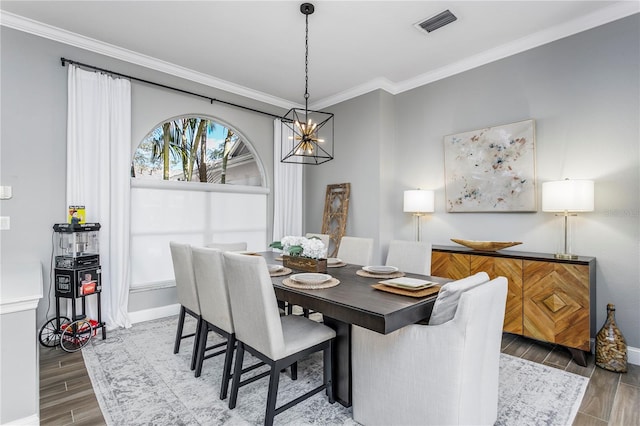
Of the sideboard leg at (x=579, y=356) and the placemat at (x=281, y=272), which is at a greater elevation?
the placemat at (x=281, y=272)

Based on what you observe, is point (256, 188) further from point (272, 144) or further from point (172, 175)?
point (172, 175)

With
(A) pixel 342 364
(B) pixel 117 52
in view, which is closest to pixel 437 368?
(A) pixel 342 364

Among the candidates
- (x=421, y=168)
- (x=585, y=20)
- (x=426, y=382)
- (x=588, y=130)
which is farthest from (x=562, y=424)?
(x=585, y=20)

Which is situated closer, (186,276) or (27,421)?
(27,421)

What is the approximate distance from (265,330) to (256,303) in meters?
0.15

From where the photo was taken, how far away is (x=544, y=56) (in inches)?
123

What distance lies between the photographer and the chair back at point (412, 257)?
9.00 feet

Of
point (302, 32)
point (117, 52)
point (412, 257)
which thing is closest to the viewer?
point (412, 257)

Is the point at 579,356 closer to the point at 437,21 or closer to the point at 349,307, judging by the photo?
the point at 349,307

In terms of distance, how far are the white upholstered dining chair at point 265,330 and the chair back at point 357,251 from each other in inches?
46.5

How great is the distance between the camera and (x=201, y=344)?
239cm

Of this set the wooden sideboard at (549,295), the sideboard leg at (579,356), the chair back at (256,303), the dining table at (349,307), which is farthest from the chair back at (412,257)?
the chair back at (256,303)

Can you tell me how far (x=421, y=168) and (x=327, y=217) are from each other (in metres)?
1.53

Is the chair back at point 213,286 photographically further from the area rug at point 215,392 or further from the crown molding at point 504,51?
the crown molding at point 504,51
